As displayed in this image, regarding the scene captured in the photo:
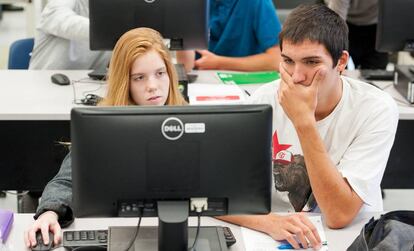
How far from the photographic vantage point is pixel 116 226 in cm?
182

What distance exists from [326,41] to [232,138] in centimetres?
58

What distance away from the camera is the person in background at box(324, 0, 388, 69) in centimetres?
406

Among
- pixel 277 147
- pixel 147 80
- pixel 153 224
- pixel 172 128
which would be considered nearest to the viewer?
pixel 172 128

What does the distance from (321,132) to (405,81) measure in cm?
106

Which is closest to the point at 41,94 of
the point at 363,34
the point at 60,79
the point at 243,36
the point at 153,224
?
the point at 60,79

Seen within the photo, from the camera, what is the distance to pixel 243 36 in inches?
135

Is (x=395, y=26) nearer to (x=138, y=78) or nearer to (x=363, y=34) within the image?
(x=138, y=78)

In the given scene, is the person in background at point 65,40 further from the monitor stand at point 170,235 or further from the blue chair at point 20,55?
the monitor stand at point 170,235

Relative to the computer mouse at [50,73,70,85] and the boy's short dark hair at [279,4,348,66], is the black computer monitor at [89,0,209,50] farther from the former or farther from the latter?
the boy's short dark hair at [279,4,348,66]

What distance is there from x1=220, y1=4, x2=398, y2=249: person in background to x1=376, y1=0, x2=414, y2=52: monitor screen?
836 millimetres

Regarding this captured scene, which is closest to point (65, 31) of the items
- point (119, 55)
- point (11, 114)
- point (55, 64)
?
point (55, 64)

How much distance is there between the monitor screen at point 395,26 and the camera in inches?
111

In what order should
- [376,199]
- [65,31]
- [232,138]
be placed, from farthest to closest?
[65,31] → [376,199] → [232,138]

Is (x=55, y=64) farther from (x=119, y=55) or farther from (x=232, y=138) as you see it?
(x=232, y=138)
